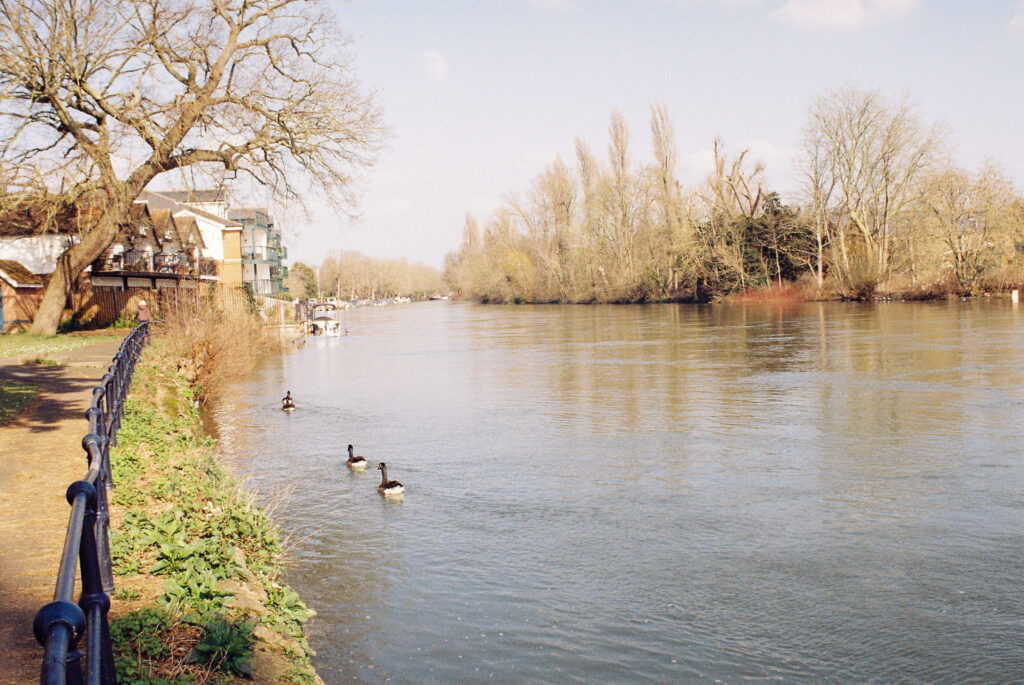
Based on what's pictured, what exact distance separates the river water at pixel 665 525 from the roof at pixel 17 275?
1692 centimetres

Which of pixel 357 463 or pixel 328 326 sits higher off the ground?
pixel 328 326

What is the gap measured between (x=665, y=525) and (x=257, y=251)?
82.3 m

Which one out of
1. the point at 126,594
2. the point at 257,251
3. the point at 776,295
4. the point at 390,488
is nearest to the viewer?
the point at 126,594

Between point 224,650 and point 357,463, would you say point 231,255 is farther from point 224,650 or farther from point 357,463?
point 224,650

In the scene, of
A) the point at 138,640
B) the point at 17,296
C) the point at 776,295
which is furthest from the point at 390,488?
the point at 776,295

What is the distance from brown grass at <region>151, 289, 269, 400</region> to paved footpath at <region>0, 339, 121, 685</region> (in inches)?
202

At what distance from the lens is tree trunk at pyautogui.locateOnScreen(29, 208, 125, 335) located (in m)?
29.0

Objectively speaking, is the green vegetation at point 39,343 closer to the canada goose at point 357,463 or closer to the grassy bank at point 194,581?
the canada goose at point 357,463

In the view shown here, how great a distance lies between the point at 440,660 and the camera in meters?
7.33

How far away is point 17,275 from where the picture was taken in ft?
116

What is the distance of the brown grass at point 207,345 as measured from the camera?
22.2 metres

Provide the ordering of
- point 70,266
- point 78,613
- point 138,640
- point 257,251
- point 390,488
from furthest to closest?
point 257,251, point 70,266, point 390,488, point 138,640, point 78,613

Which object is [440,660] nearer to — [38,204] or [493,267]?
[38,204]

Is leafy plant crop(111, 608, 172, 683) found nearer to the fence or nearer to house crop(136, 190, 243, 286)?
the fence
